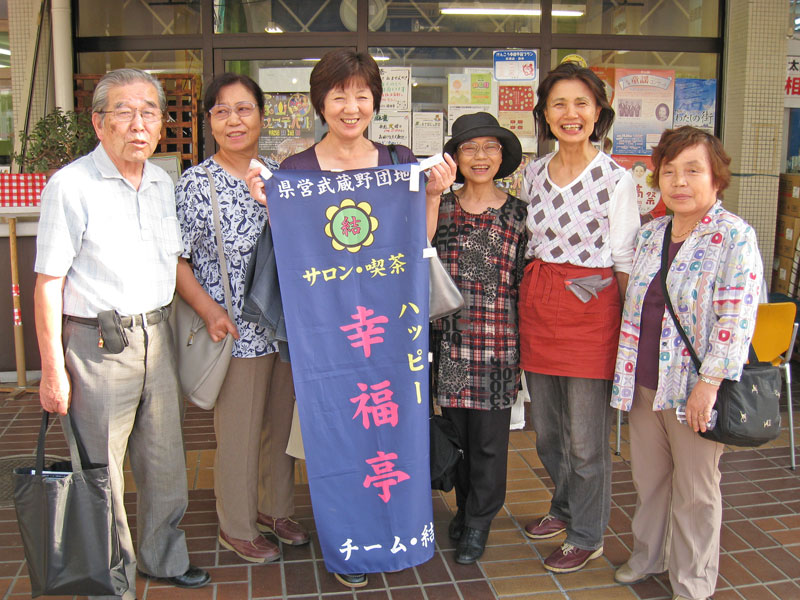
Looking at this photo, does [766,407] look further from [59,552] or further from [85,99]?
[85,99]

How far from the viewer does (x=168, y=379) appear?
299cm

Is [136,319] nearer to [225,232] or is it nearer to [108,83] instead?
[225,232]

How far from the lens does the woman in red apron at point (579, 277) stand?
3.04 m

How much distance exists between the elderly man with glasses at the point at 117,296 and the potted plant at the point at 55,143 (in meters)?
3.03

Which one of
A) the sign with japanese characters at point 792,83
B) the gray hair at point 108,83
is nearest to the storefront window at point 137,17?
the gray hair at point 108,83

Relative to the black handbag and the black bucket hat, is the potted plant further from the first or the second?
the black handbag

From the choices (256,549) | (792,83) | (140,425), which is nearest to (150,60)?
(140,425)

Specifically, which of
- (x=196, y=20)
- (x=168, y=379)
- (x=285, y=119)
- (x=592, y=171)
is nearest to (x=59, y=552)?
(x=168, y=379)

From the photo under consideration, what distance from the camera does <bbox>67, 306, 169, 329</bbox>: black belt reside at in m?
2.74

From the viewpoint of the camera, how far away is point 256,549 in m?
3.30

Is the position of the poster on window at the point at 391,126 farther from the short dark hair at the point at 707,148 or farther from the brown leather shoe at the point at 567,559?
the brown leather shoe at the point at 567,559

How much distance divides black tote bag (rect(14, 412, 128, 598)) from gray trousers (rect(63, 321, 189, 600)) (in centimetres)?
14

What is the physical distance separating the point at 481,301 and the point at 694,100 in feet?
13.8

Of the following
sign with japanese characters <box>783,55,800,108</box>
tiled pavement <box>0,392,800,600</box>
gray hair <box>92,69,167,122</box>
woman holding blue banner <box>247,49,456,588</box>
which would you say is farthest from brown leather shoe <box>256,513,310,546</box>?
sign with japanese characters <box>783,55,800,108</box>
